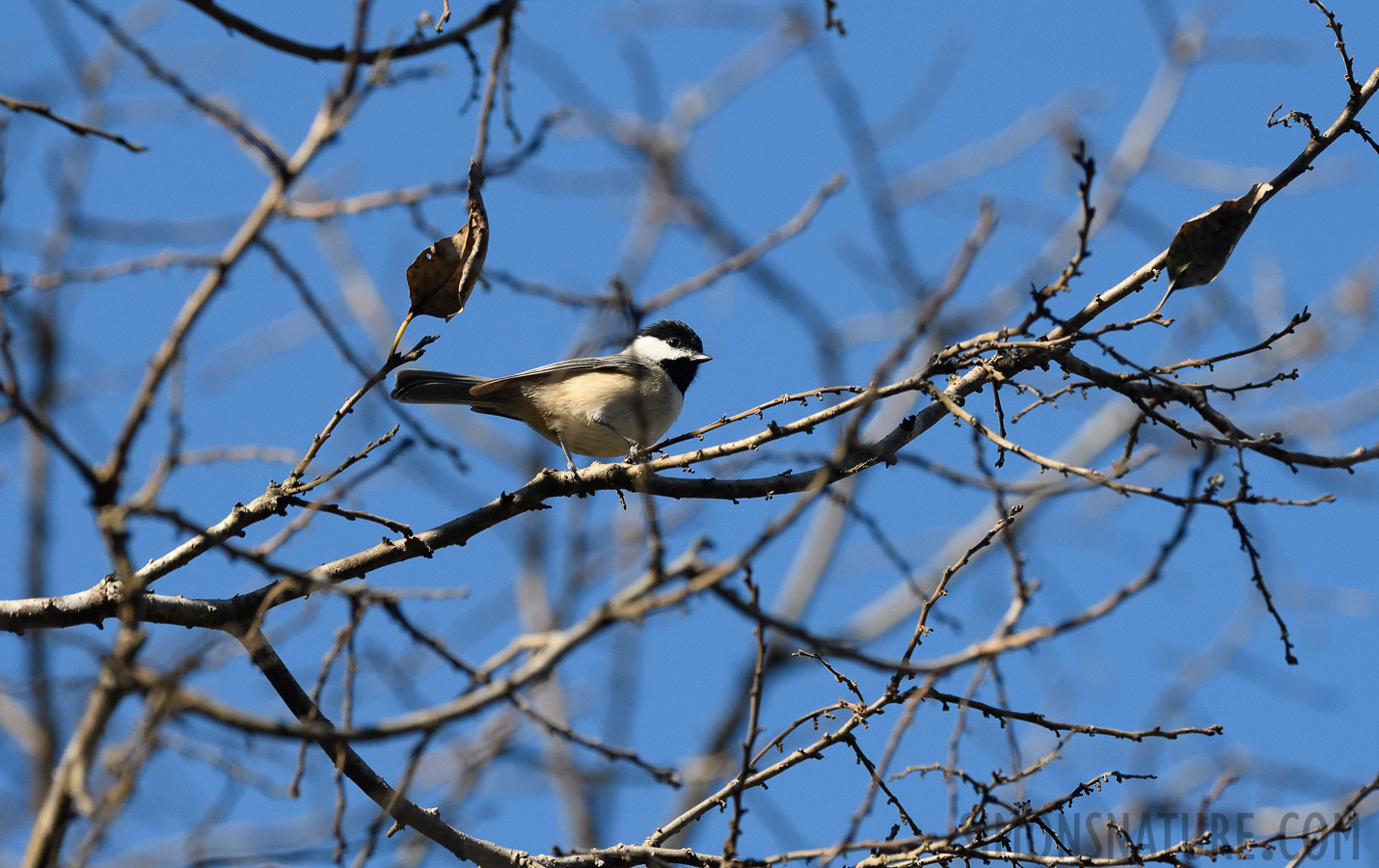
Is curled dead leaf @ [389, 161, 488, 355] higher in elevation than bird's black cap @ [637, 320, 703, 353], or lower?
lower

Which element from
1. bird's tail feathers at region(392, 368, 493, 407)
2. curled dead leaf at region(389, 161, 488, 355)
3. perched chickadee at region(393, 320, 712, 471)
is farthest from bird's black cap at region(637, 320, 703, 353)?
curled dead leaf at region(389, 161, 488, 355)

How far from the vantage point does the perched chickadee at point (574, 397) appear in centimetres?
494

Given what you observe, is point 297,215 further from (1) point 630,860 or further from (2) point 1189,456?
(2) point 1189,456

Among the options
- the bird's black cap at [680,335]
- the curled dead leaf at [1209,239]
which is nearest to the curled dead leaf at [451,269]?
the curled dead leaf at [1209,239]

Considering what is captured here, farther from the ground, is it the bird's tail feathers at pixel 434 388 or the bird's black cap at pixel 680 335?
the bird's black cap at pixel 680 335

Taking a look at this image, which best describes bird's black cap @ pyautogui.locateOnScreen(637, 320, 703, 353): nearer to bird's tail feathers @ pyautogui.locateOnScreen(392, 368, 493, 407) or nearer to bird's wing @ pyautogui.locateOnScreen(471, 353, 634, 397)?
bird's wing @ pyautogui.locateOnScreen(471, 353, 634, 397)

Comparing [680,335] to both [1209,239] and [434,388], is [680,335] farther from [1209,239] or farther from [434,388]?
[1209,239]

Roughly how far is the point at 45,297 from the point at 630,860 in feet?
14.5

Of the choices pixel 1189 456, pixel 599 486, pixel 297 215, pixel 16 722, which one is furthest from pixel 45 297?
pixel 1189 456

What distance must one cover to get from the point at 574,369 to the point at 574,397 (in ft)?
0.67

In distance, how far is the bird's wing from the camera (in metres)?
4.89

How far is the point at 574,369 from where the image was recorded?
5184 millimetres

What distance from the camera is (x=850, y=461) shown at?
323 cm

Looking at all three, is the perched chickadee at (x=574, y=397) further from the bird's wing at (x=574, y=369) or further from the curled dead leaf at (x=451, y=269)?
the curled dead leaf at (x=451, y=269)
